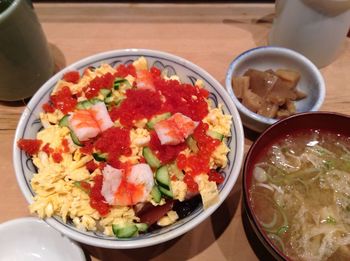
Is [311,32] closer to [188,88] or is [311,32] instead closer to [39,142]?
[188,88]

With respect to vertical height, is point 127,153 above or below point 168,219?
above

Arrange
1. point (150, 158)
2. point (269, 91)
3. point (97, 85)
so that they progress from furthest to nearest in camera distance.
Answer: point (269, 91), point (97, 85), point (150, 158)

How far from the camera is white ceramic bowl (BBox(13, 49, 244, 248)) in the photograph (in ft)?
4.14

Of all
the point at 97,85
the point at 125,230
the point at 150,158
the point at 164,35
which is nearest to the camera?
the point at 125,230

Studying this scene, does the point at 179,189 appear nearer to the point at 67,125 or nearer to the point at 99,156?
the point at 99,156

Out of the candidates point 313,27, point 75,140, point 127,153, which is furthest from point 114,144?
point 313,27

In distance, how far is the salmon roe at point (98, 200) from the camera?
51.8 inches

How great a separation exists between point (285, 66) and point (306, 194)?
0.73 metres

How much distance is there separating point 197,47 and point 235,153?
88 cm

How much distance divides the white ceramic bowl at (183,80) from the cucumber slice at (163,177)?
5.7 inches

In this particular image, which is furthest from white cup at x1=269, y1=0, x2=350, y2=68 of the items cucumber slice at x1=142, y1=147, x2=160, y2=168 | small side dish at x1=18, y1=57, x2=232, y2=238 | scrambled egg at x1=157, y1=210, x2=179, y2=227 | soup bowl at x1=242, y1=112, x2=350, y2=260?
scrambled egg at x1=157, y1=210, x2=179, y2=227

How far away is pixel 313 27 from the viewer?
6.09 feet

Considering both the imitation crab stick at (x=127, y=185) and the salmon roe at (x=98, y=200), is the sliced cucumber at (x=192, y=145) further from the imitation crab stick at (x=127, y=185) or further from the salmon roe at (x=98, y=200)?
the salmon roe at (x=98, y=200)

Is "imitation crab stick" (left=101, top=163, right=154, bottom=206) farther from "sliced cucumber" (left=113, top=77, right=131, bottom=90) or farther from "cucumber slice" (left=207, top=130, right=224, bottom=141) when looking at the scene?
"sliced cucumber" (left=113, top=77, right=131, bottom=90)
